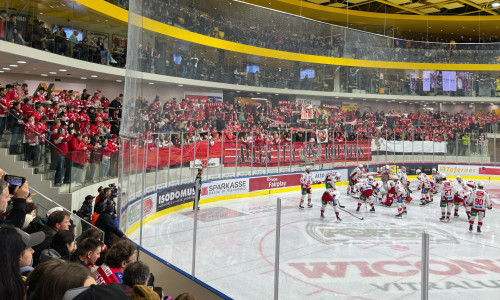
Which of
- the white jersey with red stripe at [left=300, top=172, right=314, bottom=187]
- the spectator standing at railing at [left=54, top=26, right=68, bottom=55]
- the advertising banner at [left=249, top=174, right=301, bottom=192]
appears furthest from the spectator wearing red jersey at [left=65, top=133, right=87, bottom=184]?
the advertising banner at [left=249, top=174, right=301, bottom=192]

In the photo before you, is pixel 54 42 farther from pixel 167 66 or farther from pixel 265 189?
pixel 265 189

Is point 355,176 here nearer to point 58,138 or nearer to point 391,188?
point 391,188

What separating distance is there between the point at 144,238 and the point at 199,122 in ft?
34.6

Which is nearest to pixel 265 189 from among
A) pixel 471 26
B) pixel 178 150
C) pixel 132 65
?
pixel 178 150

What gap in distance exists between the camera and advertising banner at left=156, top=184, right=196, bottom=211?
11.1m

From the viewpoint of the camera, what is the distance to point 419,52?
27.5 metres

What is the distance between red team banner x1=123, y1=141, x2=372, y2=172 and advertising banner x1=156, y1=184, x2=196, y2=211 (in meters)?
0.76

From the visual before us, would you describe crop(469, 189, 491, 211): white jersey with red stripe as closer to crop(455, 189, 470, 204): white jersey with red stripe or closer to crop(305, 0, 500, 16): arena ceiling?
crop(455, 189, 470, 204): white jersey with red stripe

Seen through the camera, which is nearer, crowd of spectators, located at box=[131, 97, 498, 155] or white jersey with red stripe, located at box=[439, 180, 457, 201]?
white jersey with red stripe, located at box=[439, 180, 457, 201]

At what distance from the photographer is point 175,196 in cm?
1191

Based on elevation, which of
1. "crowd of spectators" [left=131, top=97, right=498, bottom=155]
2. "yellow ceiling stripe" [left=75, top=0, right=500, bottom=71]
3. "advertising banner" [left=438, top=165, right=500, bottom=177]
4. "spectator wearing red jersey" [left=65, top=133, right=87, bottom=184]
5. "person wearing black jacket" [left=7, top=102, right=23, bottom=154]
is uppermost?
"yellow ceiling stripe" [left=75, top=0, right=500, bottom=71]

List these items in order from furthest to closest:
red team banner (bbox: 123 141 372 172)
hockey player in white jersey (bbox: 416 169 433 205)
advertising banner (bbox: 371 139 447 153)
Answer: advertising banner (bbox: 371 139 447 153)
hockey player in white jersey (bbox: 416 169 433 205)
red team banner (bbox: 123 141 372 172)

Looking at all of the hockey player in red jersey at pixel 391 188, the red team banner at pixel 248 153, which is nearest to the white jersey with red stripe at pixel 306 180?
the red team banner at pixel 248 153

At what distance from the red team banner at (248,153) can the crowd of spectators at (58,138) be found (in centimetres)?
99
